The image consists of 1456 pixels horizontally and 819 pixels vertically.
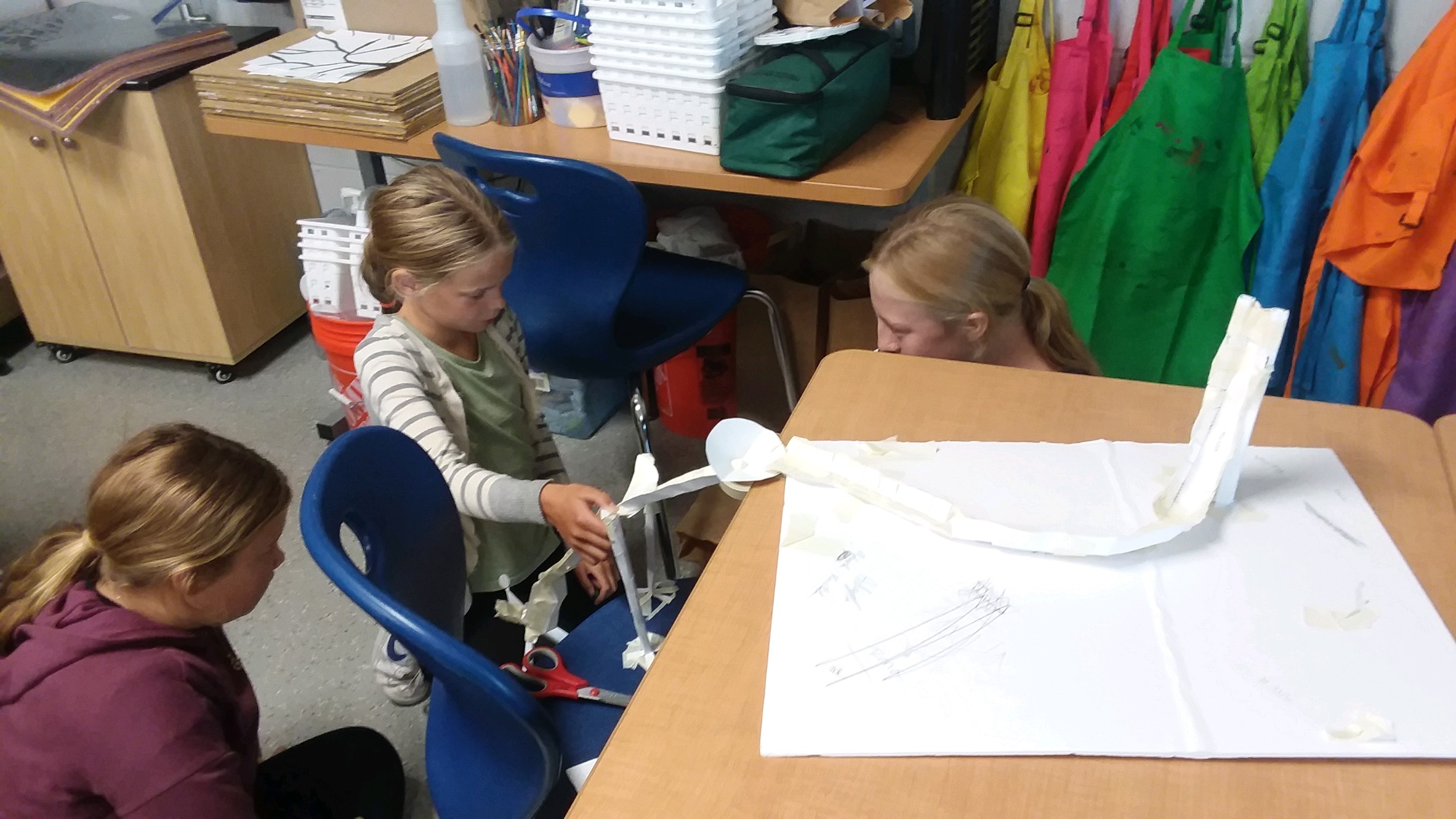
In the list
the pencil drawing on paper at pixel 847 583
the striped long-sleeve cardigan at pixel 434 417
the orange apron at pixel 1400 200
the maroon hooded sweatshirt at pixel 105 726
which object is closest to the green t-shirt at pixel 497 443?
the striped long-sleeve cardigan at pixel 434 417

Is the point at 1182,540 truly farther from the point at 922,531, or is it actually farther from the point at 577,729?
the point at 577,729

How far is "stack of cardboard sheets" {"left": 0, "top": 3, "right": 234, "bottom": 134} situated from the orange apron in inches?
94.2

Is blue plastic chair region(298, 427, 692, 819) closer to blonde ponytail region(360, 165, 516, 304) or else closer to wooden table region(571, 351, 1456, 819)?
wooden table region(571, 351, 1456, 819)

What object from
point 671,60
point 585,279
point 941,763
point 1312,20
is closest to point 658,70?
point 671,60

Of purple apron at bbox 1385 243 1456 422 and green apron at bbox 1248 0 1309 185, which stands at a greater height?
green apron at bbox 1248 0 1309 185

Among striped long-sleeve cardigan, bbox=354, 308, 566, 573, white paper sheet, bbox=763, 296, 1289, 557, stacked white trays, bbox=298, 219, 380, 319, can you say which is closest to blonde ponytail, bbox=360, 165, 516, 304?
striped long-sleeve cardigan, bbox=354, 308, 566, 573

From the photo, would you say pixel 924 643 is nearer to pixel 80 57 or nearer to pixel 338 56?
pixel 338 56

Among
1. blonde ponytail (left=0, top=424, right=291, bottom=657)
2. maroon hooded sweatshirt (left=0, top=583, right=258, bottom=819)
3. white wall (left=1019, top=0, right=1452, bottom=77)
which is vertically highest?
white wall (left=1019, top=0, right=1452, bottom=77)

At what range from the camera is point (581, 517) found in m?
1.12

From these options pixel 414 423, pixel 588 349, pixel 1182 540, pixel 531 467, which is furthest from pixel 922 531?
pixel 588 349

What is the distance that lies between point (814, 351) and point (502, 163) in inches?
35.0

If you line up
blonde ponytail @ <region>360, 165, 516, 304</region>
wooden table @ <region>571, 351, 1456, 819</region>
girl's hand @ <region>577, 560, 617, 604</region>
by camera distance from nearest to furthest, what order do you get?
wooden table @ <region>571, 351, 1456, 819</region>
girl's hand @ <region>577, 560, 617, 604</region>
blonde ponytail @ <region>360, 165, 516, 304</region>

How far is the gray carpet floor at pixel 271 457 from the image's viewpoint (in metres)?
1.68

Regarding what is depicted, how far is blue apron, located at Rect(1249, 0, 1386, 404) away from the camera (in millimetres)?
1735
